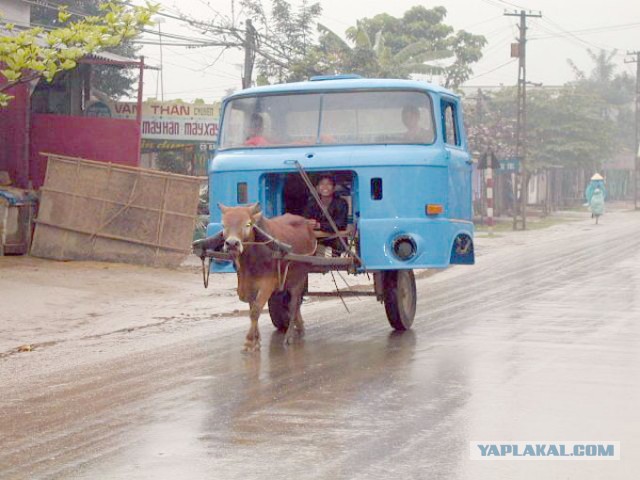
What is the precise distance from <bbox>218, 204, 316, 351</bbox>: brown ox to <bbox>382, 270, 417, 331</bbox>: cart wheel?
1043 mm

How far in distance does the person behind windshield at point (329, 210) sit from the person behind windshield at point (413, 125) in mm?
996

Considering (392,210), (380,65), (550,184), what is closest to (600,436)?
(392,210)

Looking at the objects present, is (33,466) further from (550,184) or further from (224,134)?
(550,184)

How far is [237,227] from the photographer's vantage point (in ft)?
38.1

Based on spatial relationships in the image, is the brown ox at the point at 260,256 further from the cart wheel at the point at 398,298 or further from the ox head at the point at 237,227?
the cart wheel at the point at 398,298

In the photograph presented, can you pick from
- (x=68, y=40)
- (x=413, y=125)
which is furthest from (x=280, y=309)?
(x=68, y=40)

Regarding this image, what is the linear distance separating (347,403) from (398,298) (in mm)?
4622

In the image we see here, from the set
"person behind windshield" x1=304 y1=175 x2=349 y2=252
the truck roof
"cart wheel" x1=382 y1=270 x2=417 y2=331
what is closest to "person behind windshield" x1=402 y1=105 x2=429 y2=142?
the truck roof

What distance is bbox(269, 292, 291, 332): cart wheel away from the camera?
45.5 feet

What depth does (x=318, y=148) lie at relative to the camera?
13344mm

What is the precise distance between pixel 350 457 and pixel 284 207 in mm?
6992

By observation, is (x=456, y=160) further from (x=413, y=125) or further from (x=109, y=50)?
(x=109, y=50)

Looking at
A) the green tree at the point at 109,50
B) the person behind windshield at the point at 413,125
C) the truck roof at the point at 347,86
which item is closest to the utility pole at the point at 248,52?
the green tree at the point at 109,50

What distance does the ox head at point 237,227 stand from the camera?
1141 cm
